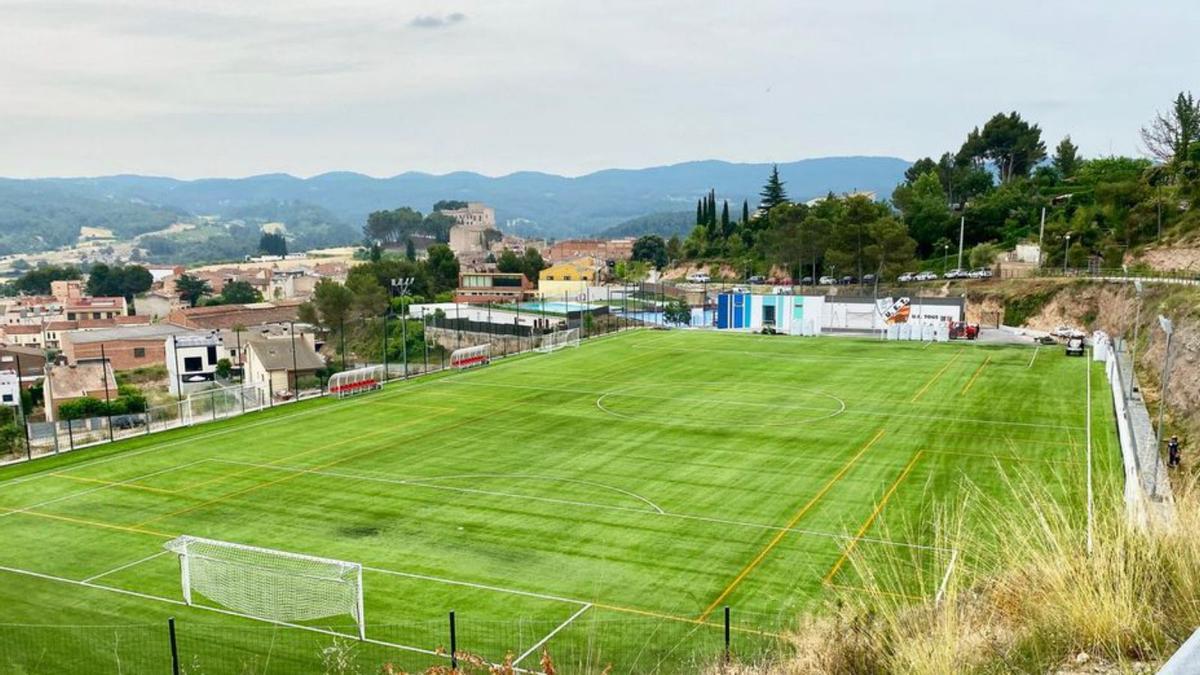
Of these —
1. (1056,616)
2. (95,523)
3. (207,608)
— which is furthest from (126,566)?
(1056,616)

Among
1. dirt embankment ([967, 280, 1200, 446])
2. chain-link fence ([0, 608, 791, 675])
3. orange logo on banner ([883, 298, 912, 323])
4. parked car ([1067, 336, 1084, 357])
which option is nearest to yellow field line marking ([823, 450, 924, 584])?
chain-link fence ([0, 608, 791, 675])

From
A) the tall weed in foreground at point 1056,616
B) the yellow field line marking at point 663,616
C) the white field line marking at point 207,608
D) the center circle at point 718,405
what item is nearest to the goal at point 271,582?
the white field line marking at point 207,608

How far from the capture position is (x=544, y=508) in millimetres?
21688

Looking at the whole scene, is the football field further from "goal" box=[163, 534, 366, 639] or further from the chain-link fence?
"goal" box=[163, 534, 366, 639]

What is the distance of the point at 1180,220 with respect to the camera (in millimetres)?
66500

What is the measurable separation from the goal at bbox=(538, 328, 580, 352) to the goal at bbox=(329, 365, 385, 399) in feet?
44.4

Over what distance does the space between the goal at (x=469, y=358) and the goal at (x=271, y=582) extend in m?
27.7

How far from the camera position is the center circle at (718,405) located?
31766 millimetres

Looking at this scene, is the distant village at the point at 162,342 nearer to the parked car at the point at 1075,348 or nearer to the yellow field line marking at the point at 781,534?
the yellow field line marking at the point at 781,534

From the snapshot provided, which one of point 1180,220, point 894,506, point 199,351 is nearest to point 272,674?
point 894,506

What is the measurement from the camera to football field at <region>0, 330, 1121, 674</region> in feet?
48.3

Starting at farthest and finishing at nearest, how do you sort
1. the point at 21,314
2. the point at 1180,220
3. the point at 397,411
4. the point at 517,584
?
the point at 21,314, the point at 1180,220, the point at 397,411, the point at 517,584

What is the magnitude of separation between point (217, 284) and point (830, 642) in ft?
591

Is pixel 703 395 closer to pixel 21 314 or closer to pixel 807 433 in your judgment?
pixel 807 433
